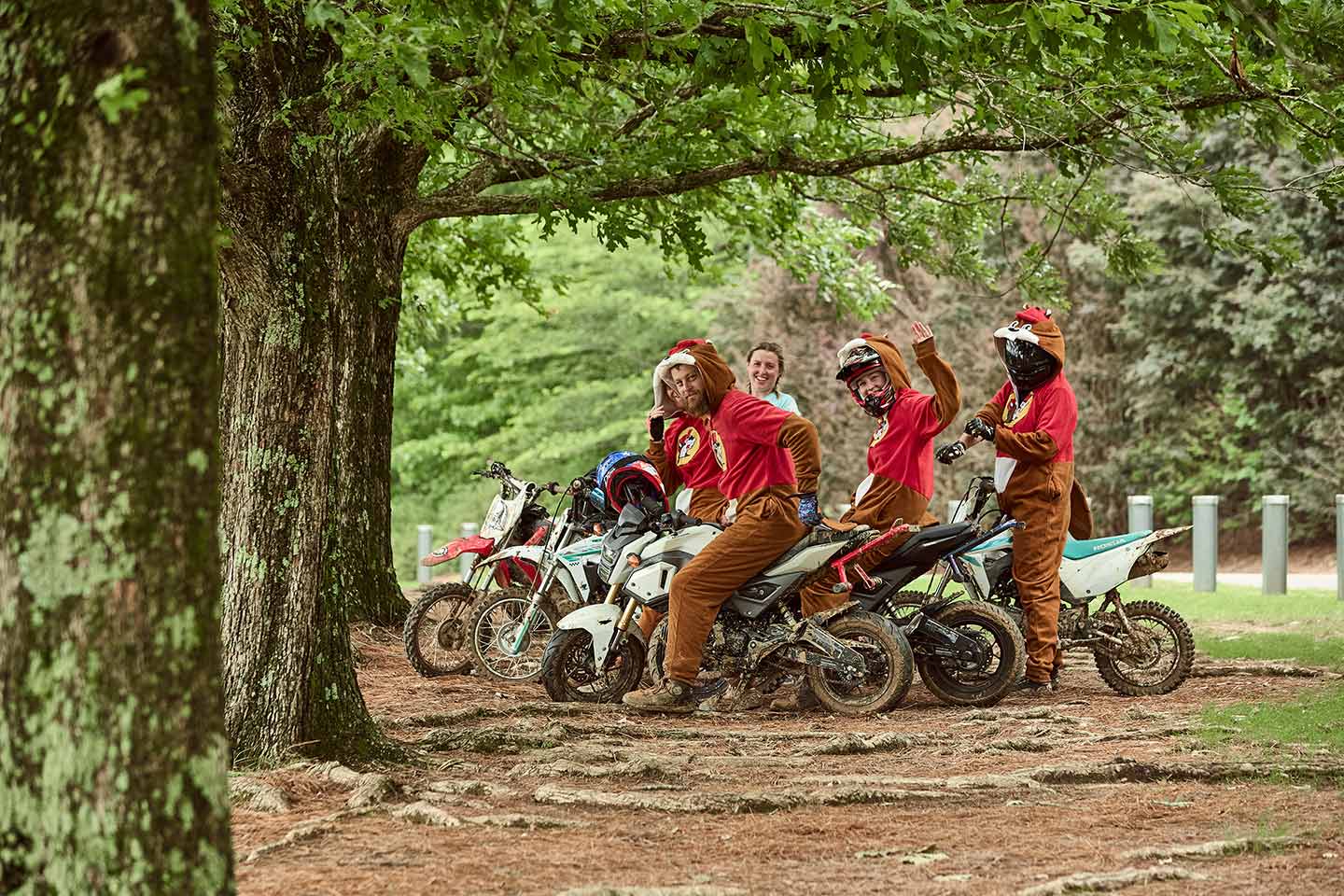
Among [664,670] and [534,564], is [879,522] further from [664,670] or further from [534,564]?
[534,564]

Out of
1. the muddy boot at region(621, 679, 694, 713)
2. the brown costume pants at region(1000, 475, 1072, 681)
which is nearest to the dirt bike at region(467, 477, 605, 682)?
the muddy boot at region(621, 679, 694, 713)

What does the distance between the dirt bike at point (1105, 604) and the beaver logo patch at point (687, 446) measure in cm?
167

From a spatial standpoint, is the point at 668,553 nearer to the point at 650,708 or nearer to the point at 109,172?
the point at 650,708

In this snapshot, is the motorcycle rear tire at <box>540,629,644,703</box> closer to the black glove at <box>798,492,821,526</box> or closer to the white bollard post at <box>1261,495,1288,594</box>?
the black glove at <box>798,492,821,526</box>

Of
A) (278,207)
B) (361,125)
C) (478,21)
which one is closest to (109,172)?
(478,21)

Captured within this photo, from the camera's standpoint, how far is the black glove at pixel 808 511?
9070 mm

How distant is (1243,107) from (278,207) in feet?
19.6

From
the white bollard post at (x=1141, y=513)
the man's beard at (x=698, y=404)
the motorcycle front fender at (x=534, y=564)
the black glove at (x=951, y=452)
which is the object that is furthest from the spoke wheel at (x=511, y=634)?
the white bollard post at (x=1141, y=513)

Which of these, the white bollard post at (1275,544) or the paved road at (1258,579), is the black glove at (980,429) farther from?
the paved road at (1258,579)

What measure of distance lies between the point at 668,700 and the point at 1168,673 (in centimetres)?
305

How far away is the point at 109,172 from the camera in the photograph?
3699 millimetres

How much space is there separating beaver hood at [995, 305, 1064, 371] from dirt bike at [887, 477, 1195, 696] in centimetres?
82

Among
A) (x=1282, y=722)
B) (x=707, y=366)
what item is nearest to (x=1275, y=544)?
(x=1282, y=722)

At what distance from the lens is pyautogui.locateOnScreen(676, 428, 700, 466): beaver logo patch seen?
10.2m
